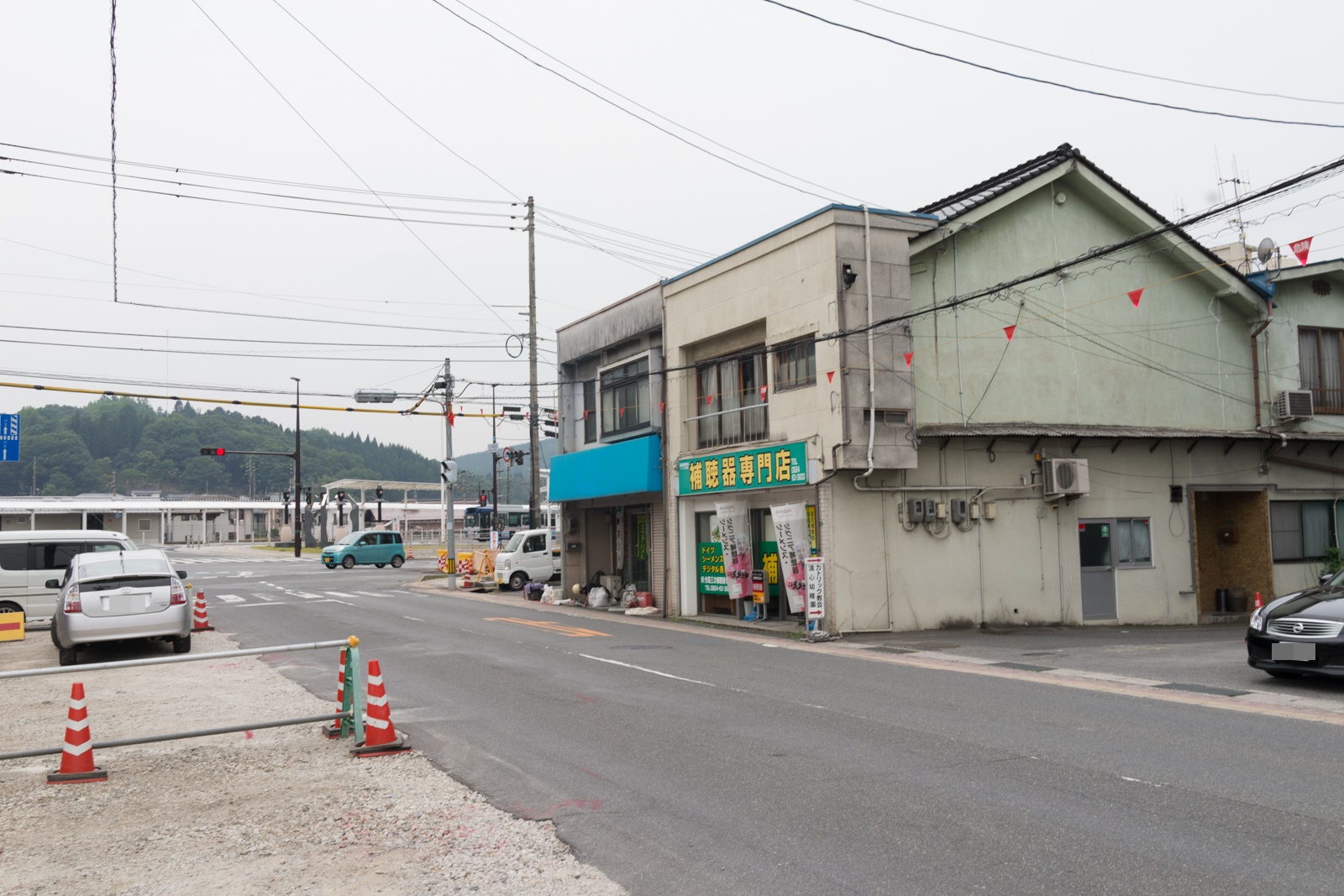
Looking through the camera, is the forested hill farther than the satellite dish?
Yes

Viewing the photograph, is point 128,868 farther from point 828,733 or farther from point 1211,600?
point 1211,600

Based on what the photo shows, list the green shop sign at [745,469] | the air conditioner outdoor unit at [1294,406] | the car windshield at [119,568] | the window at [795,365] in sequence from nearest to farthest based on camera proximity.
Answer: the car windshield at [119,568]
the green shop sign at [745,469]
the window at [795,365]
the air conditioner outdoor unit at [1294,406]

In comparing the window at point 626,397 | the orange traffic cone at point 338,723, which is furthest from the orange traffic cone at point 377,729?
the window at point 626,397

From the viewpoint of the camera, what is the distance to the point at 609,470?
2566 cm

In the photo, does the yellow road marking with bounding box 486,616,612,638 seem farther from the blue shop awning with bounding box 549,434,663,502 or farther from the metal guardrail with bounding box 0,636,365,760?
the metal guardrail with bounding box 0,636,365,760

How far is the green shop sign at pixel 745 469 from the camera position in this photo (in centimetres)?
1952

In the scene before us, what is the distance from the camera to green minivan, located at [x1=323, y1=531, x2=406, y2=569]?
49.5 metres

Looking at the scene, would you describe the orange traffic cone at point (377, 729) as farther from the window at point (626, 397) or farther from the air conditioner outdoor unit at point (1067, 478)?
the window at point (626, 397)

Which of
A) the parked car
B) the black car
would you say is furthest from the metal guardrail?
the black car

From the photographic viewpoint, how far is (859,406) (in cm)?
1858

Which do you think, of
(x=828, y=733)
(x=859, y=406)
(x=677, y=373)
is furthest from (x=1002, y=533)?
(x=828, y=733)

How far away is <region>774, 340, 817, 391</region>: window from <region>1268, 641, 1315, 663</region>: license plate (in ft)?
31.2

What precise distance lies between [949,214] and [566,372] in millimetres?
13152

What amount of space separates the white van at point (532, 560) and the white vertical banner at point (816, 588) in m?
16.9
